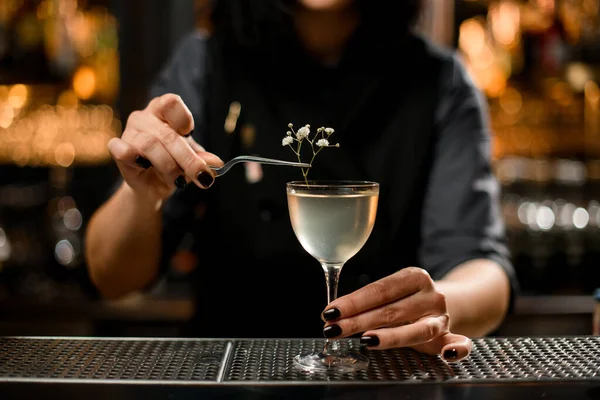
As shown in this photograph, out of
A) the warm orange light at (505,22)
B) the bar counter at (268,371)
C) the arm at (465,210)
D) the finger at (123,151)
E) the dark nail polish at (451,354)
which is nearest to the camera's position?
the bar counter at (268,371)

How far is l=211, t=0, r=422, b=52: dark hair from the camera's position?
182 cm

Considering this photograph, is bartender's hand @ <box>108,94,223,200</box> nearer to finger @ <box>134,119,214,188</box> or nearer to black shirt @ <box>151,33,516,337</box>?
finger @ <box>134,119,214,188</box>

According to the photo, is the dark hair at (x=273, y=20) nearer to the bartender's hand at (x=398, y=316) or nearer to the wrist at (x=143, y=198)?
the wrist at (x=143, y=198)

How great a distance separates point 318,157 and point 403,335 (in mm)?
805

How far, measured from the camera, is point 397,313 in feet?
3.43

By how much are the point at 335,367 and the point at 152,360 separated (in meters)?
0.26

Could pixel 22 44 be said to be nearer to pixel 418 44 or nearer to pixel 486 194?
pixel 418 44

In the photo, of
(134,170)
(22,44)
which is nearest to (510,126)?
(22,44)

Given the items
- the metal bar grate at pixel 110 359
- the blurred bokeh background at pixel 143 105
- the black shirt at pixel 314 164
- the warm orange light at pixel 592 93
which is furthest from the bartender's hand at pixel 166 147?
the warm orange light at pixel 592 93

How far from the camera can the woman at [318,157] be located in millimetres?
1756

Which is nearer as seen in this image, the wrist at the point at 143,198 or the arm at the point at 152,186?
the arm at the point at 152,186

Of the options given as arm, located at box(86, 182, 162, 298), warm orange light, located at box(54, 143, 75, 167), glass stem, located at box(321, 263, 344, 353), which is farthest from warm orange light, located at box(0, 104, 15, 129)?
glass stem, located at box(321, 263, 344, 353)

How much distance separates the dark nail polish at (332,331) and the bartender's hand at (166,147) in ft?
0.89

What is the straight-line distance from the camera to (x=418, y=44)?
6.40 ft
